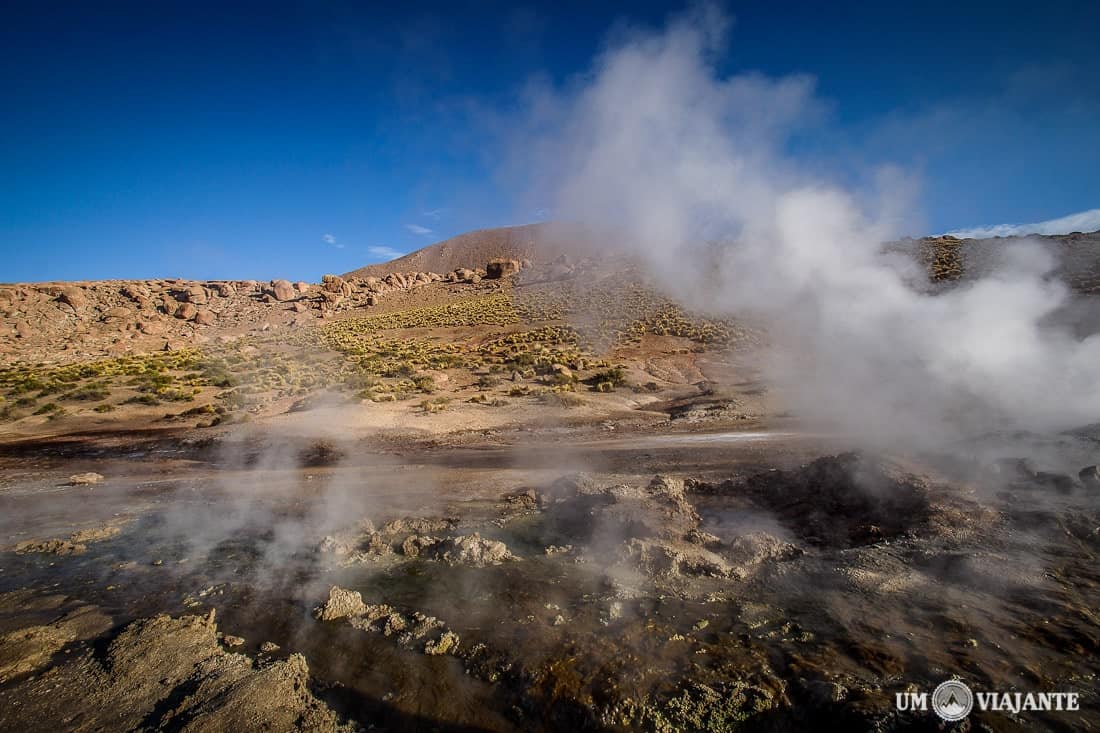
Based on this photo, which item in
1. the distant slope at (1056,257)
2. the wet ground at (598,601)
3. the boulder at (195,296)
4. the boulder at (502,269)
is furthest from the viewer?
the boulder at (502,269)

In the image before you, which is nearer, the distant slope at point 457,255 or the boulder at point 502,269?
the boulder at point 502,269

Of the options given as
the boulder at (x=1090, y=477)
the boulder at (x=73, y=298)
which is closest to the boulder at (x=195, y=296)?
the boulder at (x=73, y=298)

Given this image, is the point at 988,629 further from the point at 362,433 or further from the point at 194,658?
the point at 362,433

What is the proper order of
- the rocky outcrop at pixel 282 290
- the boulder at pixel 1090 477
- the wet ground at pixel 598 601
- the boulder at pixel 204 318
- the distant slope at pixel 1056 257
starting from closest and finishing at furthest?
the wet ground at pixel 598 601 → the boulder at pixel 1090 477 → the distant slope at pixel 1056 257 → the boulder at pixel 204 318 → the rocky outcrop at pixel 282 290

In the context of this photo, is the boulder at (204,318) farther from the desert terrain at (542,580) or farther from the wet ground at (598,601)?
the wet ground at (598,601)

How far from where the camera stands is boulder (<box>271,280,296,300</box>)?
50719 mm

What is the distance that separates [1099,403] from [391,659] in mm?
12199

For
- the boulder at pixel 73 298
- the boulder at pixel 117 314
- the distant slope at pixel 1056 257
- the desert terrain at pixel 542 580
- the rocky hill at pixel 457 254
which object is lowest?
the desert terrain at pixel 542 580

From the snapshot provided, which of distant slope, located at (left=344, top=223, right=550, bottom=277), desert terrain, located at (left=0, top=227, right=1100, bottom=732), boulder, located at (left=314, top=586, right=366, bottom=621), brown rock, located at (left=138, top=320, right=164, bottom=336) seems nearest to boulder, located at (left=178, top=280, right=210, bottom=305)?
brown rock, located at (left=138, top=320, right=164, bottom=336)

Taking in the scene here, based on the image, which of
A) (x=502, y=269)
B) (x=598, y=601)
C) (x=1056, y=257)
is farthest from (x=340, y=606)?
(x=502, y=269)

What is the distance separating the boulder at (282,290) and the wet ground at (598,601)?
4765 cm

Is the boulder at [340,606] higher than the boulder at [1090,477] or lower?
lower

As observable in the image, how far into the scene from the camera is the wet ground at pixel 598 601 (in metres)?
2.99

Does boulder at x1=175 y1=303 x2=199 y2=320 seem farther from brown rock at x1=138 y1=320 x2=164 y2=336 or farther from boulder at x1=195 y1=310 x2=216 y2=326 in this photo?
brown rock at x1=138 y1=320 x2=164 y2=336
